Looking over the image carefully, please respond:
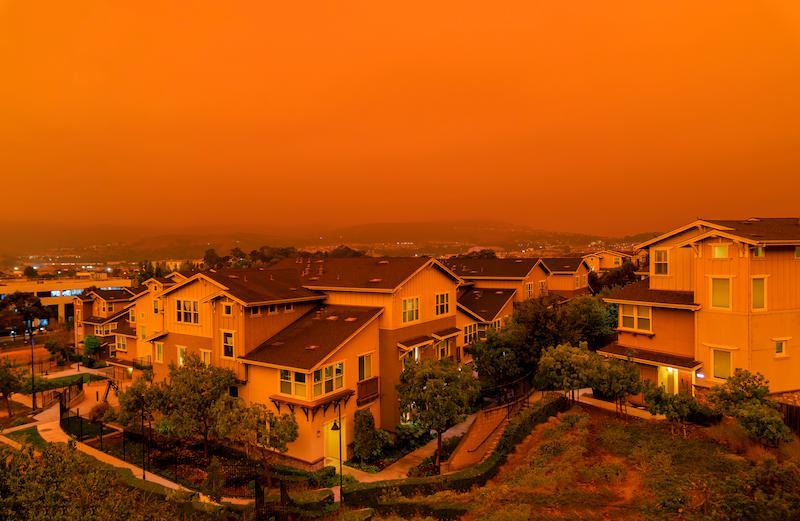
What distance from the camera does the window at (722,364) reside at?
20797 mm

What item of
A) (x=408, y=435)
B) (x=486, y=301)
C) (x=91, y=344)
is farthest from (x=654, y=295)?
(x=91, y=344)

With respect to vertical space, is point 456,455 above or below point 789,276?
below

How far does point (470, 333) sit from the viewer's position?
35375 mm

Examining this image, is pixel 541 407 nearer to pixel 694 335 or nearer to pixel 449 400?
pixel 449 400

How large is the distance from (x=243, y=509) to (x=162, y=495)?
11.9 ft

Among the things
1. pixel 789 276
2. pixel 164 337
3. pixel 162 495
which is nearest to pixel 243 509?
pixel 162 495

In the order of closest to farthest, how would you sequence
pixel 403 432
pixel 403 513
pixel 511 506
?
pixel 511 506, pixel 403 513, pixel 403 432

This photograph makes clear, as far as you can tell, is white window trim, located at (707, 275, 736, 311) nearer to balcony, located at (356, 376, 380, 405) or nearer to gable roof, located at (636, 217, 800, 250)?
gable roof, located at (636, 217, 800, 250)

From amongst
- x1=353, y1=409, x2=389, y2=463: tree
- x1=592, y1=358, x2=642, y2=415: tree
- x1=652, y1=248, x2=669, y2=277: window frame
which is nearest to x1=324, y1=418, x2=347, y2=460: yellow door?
x1=353, y1=409, x2=389, y2=463: tree

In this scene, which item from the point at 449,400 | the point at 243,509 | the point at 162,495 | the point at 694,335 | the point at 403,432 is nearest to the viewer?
the point at 243,509

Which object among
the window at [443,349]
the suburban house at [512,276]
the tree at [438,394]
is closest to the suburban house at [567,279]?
the suburban house at [512,276]

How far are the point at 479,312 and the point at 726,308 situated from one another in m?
19.0

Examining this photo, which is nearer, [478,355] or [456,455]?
[456,455]

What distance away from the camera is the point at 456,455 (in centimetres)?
2164
